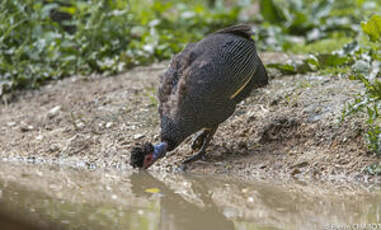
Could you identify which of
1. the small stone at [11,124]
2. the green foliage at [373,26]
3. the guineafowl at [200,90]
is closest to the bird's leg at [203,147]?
the guineafowl at [200,90]

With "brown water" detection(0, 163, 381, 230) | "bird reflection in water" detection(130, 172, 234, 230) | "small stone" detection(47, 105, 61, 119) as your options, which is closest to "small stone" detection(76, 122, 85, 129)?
"small stone" detection(47, 105, 61, 119)

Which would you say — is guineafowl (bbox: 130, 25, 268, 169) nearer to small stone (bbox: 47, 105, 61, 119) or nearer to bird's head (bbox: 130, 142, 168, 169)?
bird's head (bbox: 130, 142, 168, 169)

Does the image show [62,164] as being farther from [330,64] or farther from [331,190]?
[330,64]

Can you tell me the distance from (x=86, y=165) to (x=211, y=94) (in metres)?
1.46

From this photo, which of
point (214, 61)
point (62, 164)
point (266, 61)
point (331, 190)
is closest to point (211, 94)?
point (214, 61)

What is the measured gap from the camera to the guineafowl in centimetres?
495

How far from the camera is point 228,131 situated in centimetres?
568

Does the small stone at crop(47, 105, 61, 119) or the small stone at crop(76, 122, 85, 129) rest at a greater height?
the small stone at crop(47, 105, 61, 119)

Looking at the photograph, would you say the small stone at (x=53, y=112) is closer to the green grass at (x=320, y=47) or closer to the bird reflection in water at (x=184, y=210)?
the bird reflection in water at (x=184, y=210)

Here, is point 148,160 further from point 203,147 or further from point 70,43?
point 70,43

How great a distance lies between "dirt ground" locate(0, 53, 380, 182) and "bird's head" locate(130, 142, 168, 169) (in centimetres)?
31

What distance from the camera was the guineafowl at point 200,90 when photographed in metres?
4.95

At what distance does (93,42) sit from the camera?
25.9 feet

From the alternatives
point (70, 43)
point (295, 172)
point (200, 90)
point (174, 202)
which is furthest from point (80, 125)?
point (295, 172)
